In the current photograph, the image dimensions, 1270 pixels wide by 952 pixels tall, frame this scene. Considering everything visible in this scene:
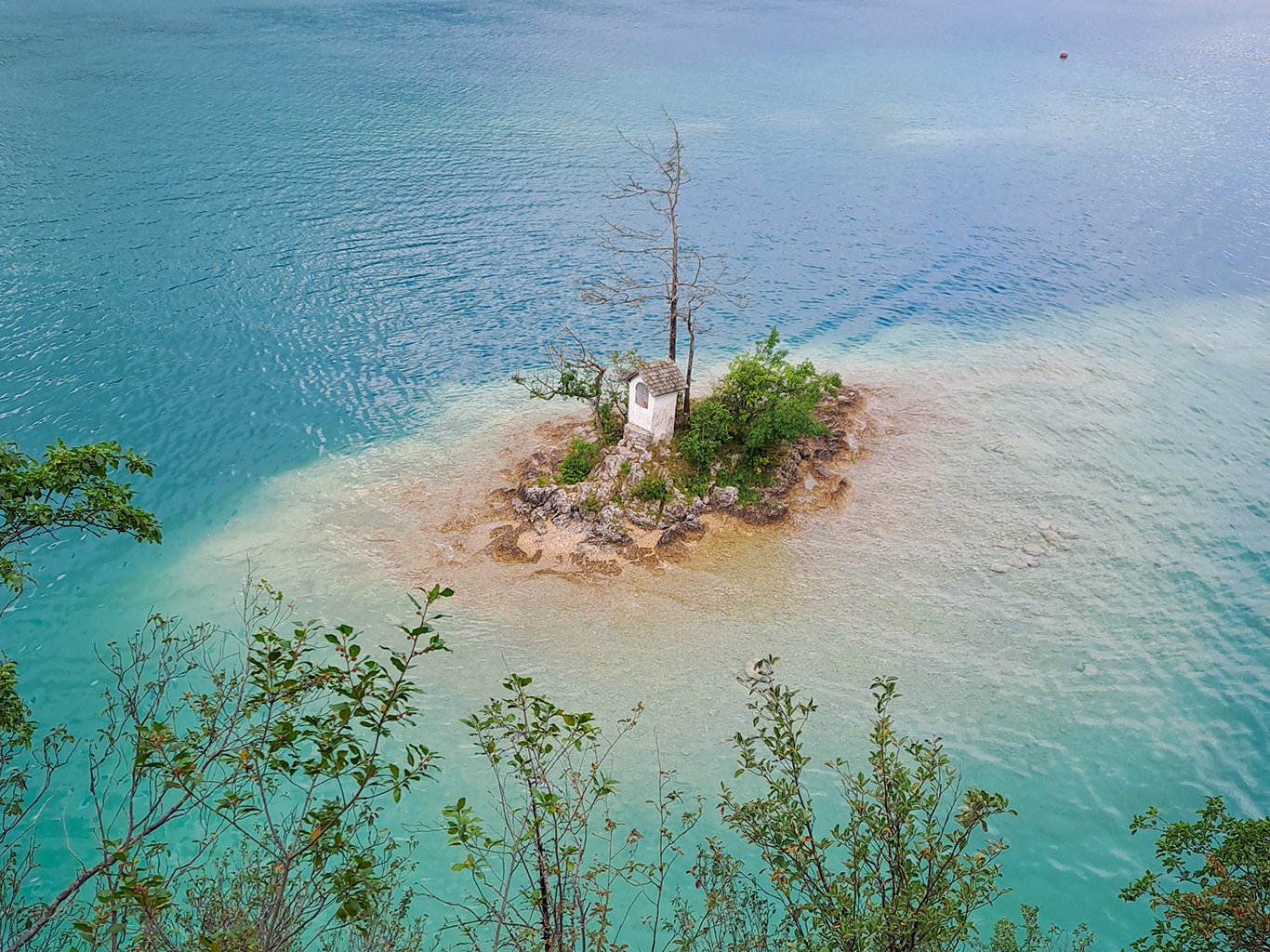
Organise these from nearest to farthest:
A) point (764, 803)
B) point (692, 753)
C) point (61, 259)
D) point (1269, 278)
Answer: point (764, 803), point (692, 753), point (61, 259), point (1269, 278)

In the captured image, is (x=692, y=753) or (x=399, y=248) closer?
(x=692, y=753)

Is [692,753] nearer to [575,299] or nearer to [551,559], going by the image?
[551,559]

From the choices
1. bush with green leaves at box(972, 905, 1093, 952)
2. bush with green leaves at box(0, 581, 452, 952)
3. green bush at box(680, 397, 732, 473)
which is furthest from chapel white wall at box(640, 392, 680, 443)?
bush with green leaves at box(972, 905, 1093, 952)

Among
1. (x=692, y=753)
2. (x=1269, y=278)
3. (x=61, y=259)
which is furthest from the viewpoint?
(x=1269, y=278)

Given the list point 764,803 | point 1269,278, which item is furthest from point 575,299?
point 1269,278

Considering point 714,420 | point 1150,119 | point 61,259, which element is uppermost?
point 1150,119

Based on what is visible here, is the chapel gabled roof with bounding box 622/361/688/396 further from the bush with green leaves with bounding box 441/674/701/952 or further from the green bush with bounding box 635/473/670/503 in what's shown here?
the bush with green leaves with bounding box 441/674/701/952

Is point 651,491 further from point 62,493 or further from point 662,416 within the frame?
point 62,493
